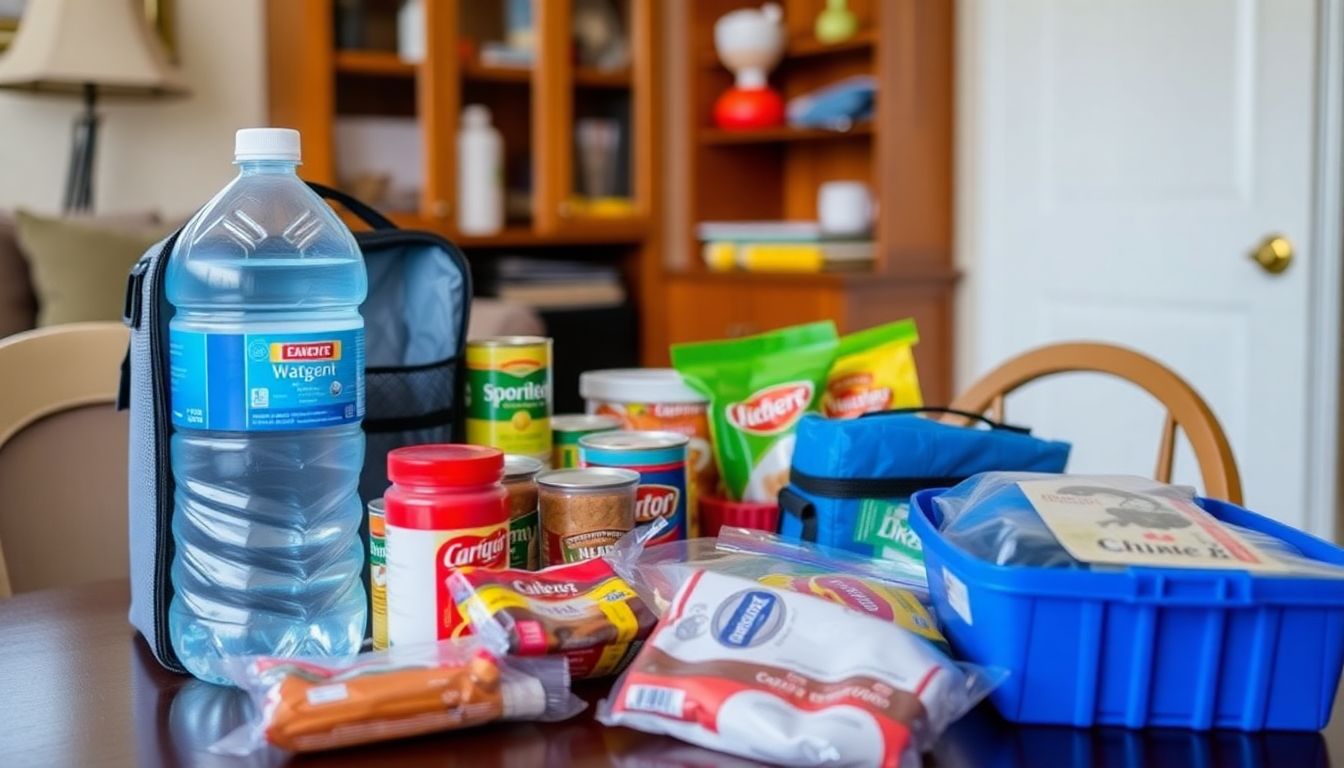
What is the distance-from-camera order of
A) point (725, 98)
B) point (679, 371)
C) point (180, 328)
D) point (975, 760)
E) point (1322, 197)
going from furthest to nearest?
point (725, 98) < point (1322, 197) < point (679, 371) < point (180, 328) < point (975, 760)

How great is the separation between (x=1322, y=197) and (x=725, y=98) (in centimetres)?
156

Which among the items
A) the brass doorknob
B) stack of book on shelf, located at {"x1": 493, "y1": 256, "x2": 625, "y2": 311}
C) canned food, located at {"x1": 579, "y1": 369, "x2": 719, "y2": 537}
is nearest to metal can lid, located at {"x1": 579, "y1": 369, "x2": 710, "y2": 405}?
canned food, located at {"x1": 579, "y1": 369, "x2": 719, "y2": 537}

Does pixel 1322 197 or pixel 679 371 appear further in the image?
pixel 1322 197

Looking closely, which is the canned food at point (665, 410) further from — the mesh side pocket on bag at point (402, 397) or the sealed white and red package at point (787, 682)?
the sealed white and red package at point (787, 682)

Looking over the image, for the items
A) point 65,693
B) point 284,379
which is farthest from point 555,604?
point 65,693

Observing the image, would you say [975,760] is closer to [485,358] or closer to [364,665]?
[364,665]

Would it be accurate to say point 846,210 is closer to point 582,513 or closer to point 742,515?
point 742,515

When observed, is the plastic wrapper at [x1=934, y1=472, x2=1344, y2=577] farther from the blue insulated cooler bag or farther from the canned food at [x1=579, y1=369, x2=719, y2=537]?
the canned food at [x1=579, y1=369, x2=719, y2=537]

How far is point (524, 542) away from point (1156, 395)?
2.72 ft

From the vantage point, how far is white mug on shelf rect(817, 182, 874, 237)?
3.17m

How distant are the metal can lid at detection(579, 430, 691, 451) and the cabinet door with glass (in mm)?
2463

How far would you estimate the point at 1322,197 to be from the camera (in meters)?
2.35

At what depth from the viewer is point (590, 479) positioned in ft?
3.11

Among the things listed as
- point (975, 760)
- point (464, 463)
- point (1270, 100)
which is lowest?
point (975, 760)
